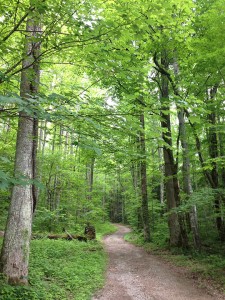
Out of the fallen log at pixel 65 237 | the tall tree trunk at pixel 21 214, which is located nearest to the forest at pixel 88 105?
the tall tree trunk at pixel 21 214

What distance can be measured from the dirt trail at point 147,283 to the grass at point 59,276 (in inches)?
17.6

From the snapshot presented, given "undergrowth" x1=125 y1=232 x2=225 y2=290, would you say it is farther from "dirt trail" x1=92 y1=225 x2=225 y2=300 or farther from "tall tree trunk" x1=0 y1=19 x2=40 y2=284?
"tall tree trunk" x1=0 y1=19 x2=40 y2=284

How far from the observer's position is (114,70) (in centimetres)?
379

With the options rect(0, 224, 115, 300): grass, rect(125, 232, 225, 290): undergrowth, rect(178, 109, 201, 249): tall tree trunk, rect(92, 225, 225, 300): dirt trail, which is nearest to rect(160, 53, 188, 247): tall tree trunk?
rect(125, 232, 225, 290): undergrowth

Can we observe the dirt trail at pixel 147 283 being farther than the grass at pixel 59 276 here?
Yes

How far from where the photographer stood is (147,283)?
23.1ft

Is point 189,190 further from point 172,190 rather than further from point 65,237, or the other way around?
point 65,237

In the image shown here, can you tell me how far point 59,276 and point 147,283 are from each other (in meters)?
2.66

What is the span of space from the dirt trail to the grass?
45 cm

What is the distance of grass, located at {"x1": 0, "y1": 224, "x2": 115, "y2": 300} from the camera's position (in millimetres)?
4824

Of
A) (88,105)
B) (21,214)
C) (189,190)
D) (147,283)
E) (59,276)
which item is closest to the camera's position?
(88,105)

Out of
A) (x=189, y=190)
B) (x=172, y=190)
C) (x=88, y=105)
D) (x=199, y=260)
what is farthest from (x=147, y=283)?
(x=172, y=190)

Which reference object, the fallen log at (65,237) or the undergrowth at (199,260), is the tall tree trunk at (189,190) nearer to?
the undergrowth at (199,260)

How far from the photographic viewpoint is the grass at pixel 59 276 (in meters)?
4.82
